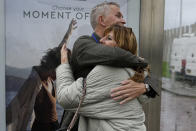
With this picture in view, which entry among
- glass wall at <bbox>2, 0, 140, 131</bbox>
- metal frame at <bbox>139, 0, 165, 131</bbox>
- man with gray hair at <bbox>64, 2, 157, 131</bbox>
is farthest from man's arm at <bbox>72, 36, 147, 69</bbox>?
metal frame at <bbox>139, 0, 165, 131</bbox>

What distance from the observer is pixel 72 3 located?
9.87ft

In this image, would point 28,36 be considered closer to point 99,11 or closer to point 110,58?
point 99,11

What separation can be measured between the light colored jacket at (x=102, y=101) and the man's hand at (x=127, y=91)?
0.03m

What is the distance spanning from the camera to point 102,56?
140 centimetres

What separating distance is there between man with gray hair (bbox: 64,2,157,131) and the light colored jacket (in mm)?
40

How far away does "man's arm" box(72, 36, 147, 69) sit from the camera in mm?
1383

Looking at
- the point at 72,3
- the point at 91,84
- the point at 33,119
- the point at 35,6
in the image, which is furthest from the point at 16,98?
the point at 91,84

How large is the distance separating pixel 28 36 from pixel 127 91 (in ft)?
5.98

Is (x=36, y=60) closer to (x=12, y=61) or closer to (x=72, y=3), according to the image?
(x=12, y=61)

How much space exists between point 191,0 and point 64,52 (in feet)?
8.91

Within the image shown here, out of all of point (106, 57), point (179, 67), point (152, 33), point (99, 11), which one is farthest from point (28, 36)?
point (179, 67)

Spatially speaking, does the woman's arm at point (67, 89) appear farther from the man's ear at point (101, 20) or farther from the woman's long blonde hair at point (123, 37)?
the man's ear at point (101, 20)

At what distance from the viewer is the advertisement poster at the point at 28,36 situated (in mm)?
2828

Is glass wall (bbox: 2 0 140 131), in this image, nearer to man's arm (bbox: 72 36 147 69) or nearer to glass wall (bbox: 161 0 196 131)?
glass wall (bbox: 161 0 196 131)
